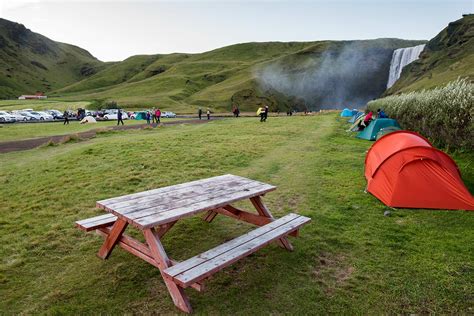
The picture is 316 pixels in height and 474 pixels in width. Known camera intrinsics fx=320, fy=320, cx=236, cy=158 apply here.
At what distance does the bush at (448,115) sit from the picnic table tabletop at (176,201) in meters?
11.4

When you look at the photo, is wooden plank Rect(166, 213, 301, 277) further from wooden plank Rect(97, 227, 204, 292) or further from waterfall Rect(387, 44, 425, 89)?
waterfall Rect(387, 44, 425, 89)

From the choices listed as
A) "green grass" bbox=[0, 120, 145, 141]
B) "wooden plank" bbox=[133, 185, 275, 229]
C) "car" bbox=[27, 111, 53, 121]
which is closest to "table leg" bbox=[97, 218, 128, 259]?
"wooden plank" bbox=[133, 185, 275, 229]

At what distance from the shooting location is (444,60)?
89.9 m

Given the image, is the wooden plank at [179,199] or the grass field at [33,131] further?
the grass field at [33,131]

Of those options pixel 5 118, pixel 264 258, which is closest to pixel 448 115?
pixel 264 258

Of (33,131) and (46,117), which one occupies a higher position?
(46,117)

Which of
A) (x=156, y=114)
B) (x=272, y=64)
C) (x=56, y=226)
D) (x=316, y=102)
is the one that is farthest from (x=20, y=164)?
(x=272, y=64)

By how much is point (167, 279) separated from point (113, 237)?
154 cm

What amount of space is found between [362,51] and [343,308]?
459 feet

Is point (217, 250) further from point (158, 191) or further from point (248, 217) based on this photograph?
point (248, 217)

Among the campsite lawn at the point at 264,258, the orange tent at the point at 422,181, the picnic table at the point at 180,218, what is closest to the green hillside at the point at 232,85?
the campsite lawn at the point at 264,258

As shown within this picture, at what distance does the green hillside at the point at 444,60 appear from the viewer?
256 ft

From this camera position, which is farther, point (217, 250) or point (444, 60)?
point (444, 60)

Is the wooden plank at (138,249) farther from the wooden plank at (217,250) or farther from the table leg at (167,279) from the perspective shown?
the wooden plank at (217,250)
